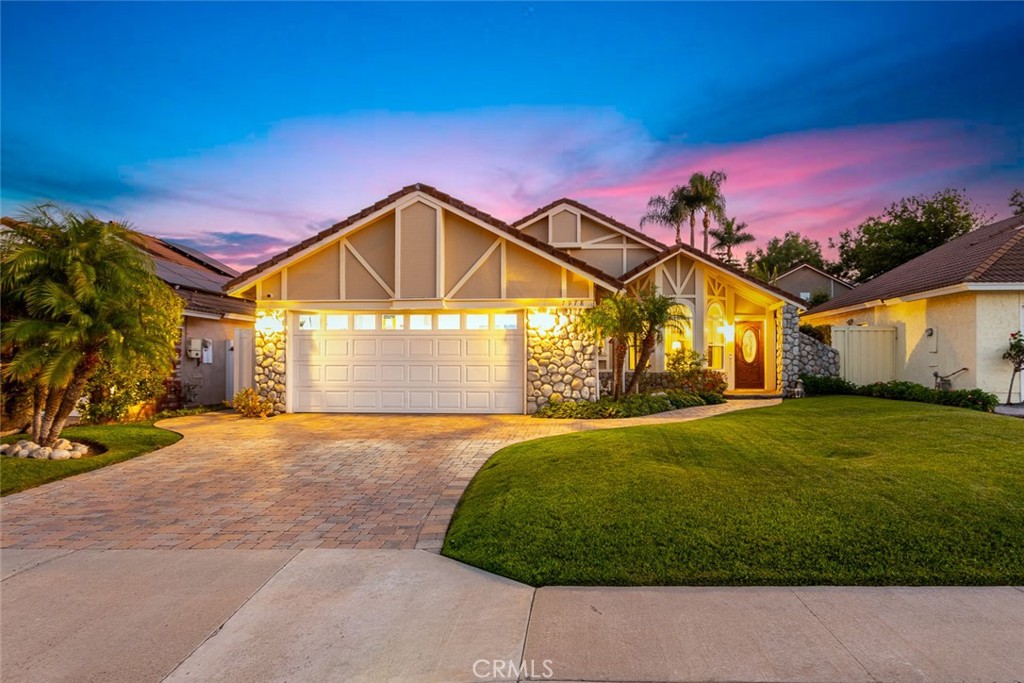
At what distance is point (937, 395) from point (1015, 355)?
2.11 meters

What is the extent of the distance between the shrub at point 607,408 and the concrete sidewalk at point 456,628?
8270 millimetres

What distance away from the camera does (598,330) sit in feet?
41.4

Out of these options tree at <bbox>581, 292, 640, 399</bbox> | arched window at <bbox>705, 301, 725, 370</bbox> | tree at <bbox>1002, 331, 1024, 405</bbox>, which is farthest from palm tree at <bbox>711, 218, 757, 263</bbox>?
tree at <bbox>581, 292, 640, 399</bbox>

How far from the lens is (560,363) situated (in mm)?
12734

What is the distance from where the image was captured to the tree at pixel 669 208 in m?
29.1

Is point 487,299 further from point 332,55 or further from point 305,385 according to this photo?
point 332,55

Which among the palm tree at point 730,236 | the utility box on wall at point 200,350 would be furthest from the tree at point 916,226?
the utility box on wall at point 200,350

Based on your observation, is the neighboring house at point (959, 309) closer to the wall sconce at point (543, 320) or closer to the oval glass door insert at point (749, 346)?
the oval glass door insert at point (749, 346)

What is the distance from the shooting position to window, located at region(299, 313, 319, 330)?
13.5 metres

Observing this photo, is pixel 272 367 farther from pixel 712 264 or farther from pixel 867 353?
pixel 867 353

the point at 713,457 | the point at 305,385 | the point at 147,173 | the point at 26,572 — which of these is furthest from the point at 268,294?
the point at 713,457

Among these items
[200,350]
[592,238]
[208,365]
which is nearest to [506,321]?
[592,238]

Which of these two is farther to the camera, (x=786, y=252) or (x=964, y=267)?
(x=786, y=252)

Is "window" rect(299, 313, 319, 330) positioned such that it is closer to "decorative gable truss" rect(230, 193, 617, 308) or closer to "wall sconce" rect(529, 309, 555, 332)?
"decorative gable truss" rect(230, 193, 617, 308)
